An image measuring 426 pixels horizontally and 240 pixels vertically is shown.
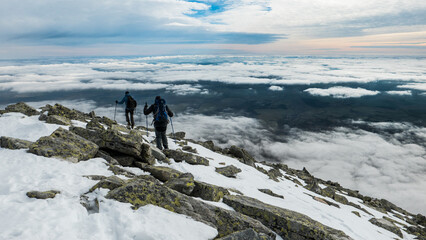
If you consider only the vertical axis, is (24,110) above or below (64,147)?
above

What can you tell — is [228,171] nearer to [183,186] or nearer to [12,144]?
[183,186]

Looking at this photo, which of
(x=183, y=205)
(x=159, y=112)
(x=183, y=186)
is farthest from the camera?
(x=159, y=112)

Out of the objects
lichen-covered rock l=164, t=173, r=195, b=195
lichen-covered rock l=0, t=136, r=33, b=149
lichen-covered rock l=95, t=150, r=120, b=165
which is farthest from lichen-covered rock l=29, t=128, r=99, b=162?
lichen-covered rock l=164, t=173, r=195, b=195

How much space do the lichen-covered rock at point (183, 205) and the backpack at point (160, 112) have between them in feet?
28.5

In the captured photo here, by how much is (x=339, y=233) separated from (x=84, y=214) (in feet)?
26.8

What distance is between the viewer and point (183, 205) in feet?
20.1

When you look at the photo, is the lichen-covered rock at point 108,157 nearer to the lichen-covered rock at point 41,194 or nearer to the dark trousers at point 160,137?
the lichen-covered rock at point 41,194

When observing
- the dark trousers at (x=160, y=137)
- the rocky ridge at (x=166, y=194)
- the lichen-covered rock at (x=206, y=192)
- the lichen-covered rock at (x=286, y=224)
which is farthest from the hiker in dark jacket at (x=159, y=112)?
the lichen-covered rock at (x=286, y=224)

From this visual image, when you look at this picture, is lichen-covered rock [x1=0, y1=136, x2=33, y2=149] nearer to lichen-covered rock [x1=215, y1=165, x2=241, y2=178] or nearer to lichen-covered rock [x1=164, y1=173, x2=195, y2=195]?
lichen-covered rock [x1=164, y1=173, x2=195, y2=195]

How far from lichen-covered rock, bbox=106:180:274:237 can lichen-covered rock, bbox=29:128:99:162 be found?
4.42 meters

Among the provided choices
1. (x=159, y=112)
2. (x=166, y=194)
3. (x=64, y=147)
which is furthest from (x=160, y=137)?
(x=166, y=194)

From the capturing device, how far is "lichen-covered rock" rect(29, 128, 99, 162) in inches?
347

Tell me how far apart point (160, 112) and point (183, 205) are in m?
9.57

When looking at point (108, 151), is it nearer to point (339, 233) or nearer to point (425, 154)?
point (339, 233)
